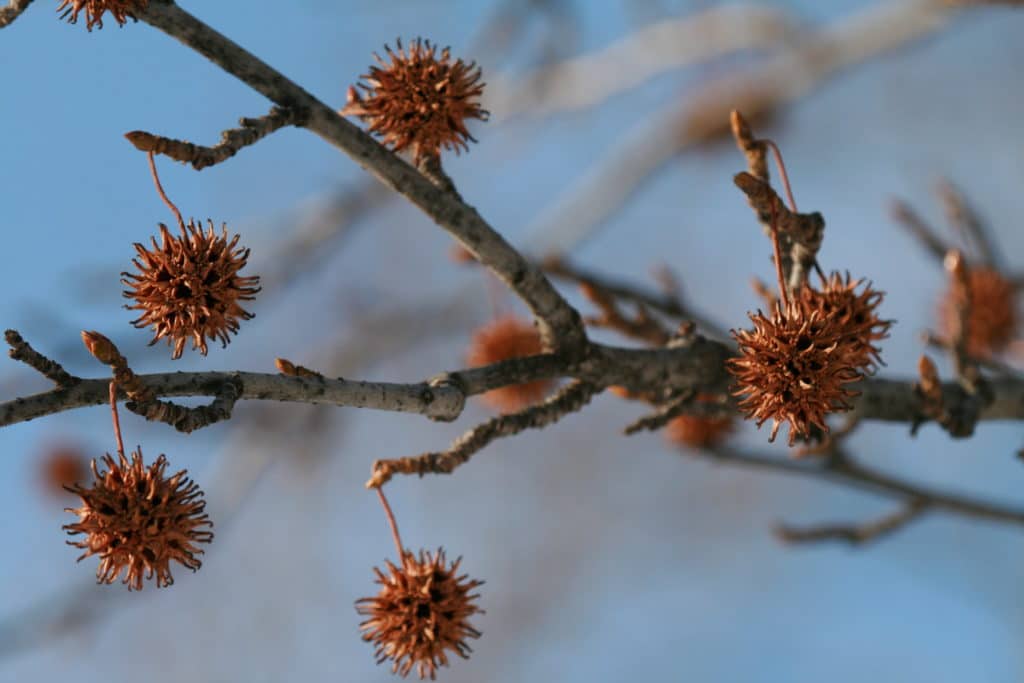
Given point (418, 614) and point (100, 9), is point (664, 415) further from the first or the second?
point (100, 9)

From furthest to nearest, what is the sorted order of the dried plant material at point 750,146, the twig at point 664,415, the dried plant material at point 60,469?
1. the dried plant material at point 60,469
2. the twig at point 664,415
3. the dried plant material at point 750,146

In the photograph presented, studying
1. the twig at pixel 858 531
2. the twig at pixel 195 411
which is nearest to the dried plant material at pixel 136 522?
the twig at pixel 195 411

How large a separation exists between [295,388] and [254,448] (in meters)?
3.57

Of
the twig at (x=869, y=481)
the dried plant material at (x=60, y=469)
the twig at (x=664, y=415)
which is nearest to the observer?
the twig at (x=664, y=415)

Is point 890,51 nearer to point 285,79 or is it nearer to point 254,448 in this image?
point 254,448

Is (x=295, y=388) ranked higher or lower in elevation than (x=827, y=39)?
lower

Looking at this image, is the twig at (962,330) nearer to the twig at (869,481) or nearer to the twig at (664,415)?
the twig at (869,481)

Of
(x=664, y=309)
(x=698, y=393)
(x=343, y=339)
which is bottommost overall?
(x=698, y=393)

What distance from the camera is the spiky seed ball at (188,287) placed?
4.62 feet

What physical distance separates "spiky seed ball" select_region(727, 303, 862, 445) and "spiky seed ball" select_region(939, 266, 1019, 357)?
5.10 ft

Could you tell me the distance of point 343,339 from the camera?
577cm

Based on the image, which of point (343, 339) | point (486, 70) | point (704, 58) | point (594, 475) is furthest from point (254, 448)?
point (594, 475)

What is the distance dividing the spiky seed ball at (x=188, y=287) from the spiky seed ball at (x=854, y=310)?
840 mm

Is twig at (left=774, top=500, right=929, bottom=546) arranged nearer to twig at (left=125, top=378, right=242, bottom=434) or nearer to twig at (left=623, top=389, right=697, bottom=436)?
twig at (left=623, top=389, right=697, bottom=436)
